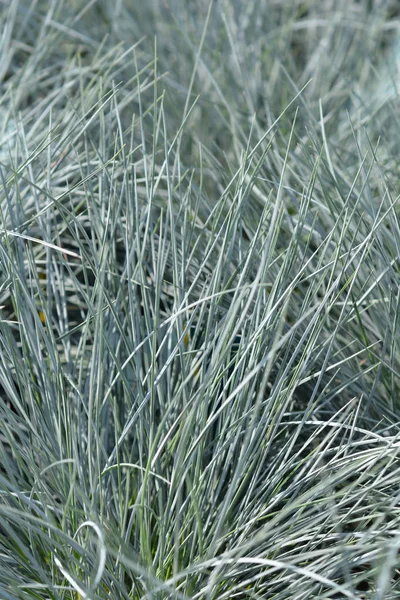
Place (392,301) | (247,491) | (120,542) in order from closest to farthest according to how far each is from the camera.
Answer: (120,542) → (247,491) → (392,301)

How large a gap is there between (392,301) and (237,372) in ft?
0.78

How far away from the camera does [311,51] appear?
→ 172 cm

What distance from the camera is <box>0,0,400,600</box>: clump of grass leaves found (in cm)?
65

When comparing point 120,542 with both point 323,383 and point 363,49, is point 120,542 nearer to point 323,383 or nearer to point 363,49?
point 323,383

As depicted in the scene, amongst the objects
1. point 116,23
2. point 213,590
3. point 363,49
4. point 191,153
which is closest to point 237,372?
point 213,590

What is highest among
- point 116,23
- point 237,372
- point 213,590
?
point 116,23

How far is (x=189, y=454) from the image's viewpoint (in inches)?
26.7

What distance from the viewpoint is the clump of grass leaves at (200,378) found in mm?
654

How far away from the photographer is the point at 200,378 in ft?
2.53

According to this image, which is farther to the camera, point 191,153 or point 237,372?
point 191,153

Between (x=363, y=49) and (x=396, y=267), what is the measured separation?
0.95 metres

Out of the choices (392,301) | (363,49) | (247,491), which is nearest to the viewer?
(247,491)

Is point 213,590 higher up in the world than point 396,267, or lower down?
lower down

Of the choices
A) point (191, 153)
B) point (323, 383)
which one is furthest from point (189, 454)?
point (191, 153)
